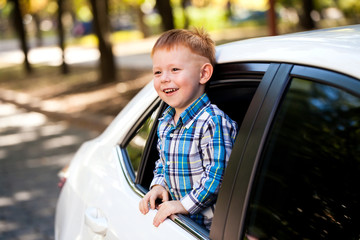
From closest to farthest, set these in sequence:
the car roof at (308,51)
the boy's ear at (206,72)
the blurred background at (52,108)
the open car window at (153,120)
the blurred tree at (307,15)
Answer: the car roof at (308,51) < the boy's ear at (206,72) < the open car window at (153,120) < the blurred background at (52,108) < the blurred tree at (307,15)

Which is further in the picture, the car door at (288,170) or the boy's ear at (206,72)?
the boy's ear at (206,72)

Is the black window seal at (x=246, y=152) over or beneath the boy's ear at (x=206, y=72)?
beneath

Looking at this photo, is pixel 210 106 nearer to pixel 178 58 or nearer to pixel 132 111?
pixel 178 58

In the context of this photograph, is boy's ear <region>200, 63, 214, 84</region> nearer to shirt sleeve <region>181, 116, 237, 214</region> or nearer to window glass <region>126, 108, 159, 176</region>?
shirt sleeve <region>181, 116, 237, 214</region>

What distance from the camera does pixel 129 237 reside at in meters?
1.89

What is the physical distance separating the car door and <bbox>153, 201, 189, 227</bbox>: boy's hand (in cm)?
26

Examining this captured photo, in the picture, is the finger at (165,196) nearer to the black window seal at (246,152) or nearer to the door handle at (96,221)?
the door handle at (96,221)

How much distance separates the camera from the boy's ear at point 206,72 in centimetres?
193

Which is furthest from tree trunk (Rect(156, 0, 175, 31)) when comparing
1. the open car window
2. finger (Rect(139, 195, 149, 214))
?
finger (Rect(139, 195, 149, 214))

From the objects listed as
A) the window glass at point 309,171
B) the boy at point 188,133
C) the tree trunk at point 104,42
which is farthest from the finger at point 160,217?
the tree trunk at point 104,42

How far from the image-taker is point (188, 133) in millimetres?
1939

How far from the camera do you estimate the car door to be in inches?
58.9

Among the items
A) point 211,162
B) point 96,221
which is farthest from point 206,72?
point 96,221

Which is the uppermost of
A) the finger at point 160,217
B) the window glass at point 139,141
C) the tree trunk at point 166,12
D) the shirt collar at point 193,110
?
the tree trunk at point 166,12
